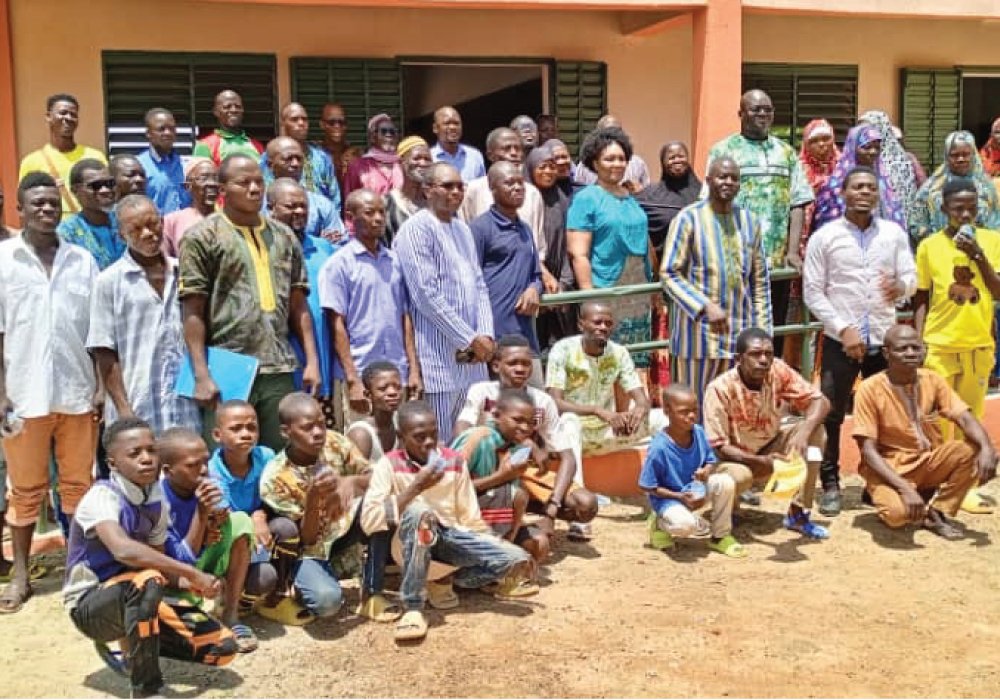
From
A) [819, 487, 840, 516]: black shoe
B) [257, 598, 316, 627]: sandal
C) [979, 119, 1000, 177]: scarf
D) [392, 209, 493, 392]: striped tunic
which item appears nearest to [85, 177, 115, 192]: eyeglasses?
[392, 209, 493, 392]: striped tunic

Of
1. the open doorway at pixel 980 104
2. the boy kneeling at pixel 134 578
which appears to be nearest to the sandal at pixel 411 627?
the boy kneeling at pixel 134 578

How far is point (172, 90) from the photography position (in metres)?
8.54

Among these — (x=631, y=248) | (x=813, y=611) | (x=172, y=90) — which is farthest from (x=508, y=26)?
(x=813, y=611)

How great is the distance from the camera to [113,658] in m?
4.18

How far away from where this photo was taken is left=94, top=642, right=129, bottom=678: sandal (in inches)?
164

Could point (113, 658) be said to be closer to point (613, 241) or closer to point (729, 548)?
point (729, 548)

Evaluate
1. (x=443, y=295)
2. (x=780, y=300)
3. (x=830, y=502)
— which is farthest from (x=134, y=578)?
(x=780, y=300)

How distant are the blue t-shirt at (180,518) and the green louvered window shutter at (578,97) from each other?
18.9ft

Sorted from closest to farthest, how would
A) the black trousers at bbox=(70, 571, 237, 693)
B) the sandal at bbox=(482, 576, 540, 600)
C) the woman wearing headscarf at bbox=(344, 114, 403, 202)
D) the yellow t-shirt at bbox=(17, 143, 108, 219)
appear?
the black trousers at bbox=(70, 571, 237, 693) < the sandal at bbox=(482, 576, 540, 600) < the yellow t-shirt at bbox=(17, 143, 108, 219) < the woman wearing headscarf at bbox=(344, 114, 403, 202)

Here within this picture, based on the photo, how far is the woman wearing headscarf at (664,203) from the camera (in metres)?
7.10

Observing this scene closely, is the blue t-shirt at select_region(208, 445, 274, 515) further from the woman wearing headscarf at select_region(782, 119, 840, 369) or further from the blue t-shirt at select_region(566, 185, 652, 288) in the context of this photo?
the woman wearing headscarf at select_region(782, 119, 840, 369)

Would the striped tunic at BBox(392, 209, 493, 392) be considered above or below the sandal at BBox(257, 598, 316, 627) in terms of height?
above

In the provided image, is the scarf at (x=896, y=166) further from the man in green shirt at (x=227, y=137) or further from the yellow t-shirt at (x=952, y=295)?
the man in green shirt at (x=227, y=137)

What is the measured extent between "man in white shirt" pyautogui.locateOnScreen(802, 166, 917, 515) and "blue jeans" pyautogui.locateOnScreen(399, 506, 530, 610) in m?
2.13
